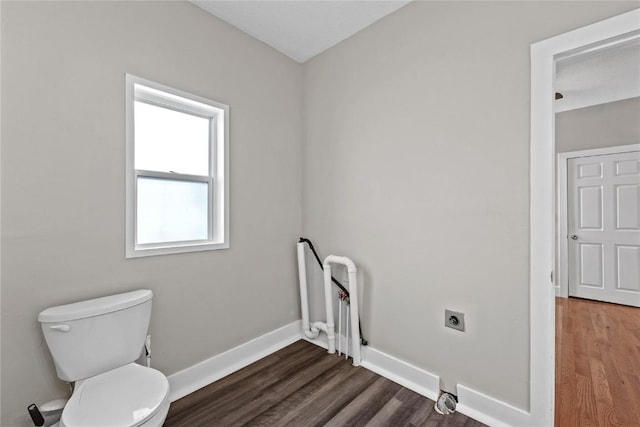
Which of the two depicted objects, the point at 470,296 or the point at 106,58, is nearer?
the point at 106,58

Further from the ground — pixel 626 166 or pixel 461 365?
pixel 626 166

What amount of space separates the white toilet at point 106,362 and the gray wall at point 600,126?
5104 millimetres

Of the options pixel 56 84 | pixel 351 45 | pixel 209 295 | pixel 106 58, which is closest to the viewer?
pixel 56 84

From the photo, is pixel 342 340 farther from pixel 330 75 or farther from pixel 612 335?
pixel 612 335

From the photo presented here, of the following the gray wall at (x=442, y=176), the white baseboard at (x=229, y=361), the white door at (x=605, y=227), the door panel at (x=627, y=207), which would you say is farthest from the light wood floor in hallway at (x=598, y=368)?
the white baseboard at (x=229, y=361)

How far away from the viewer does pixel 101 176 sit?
1499mm

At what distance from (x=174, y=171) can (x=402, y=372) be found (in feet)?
6.70

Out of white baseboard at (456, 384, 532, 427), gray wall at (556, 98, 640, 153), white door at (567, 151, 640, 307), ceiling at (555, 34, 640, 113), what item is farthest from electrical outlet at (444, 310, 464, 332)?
gray wall at (556, 98, 640, 153)

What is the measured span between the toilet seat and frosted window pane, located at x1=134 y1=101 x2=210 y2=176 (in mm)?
1129

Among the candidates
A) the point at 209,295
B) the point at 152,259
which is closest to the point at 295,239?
the point at 209,295

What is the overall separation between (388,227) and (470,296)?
653 mm

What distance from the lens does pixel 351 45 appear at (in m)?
2.19

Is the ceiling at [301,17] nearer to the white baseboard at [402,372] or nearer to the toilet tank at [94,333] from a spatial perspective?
the toilet tank at [94,333]

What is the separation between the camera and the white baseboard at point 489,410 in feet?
4.74
